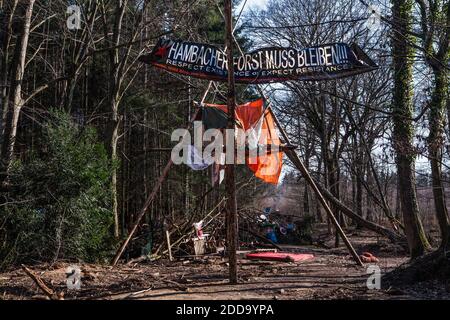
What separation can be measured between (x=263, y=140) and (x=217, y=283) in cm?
402

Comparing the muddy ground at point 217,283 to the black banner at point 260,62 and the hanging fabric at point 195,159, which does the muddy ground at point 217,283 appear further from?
the black banner at point 260,62

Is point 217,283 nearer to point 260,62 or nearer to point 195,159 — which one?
point 195,159

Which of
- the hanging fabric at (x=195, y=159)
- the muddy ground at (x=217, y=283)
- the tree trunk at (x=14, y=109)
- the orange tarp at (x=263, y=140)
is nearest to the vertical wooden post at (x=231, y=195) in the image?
the muddy ground at (x=217, y=283)

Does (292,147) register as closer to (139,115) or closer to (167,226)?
(167,226)

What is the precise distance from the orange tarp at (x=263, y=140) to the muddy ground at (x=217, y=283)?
2.20 metres

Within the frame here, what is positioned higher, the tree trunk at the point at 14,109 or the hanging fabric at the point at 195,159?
the tree trunk at the point at 14,109

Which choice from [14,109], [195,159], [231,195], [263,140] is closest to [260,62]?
[263,140]

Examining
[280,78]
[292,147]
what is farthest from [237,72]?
[292,147]

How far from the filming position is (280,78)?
11102mm

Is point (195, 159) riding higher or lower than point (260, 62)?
lower

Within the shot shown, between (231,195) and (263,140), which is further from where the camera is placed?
(263,140)

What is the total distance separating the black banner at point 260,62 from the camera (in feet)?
35.6

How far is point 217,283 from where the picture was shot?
8.67m
